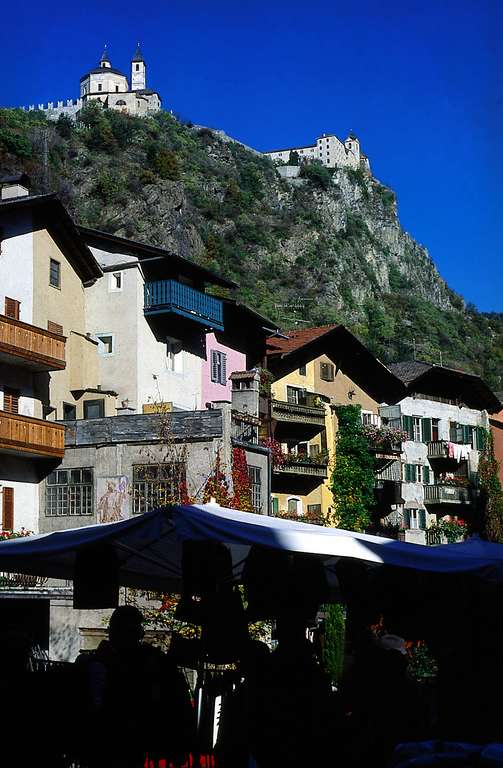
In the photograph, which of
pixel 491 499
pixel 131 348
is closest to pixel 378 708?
pixel 131 348

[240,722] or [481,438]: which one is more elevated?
[481,438]

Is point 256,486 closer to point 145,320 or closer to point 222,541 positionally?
point 145,320

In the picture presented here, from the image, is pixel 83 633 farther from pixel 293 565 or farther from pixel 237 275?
pixel 237 275

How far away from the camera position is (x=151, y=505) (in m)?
30.9

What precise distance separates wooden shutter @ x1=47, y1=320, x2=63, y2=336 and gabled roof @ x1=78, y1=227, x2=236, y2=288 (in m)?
4.06

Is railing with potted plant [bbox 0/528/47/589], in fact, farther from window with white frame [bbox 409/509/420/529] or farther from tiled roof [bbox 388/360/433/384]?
tiled roof [bbox 388/360/433/384]

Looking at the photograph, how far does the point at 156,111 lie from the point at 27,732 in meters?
133

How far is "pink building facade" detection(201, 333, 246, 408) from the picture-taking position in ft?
130

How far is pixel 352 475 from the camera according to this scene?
42.9 metres

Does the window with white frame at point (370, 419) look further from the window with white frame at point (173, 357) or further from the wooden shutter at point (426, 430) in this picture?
the window with white frame at point (173, 357)

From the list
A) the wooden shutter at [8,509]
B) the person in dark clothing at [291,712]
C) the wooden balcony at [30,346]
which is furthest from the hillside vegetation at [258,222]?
the person in dark clothing at [291,712]

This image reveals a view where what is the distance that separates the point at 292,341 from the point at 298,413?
421cm

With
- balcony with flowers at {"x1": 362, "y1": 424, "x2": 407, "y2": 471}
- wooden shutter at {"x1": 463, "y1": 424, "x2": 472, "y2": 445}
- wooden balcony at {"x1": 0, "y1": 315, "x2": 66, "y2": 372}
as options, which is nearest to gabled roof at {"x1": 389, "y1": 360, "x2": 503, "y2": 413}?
wooden shutter at {"x1": 463, "y1": 424, "x2": 472, "y2": 445}

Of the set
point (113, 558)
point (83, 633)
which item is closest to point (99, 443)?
point (83, 633)
